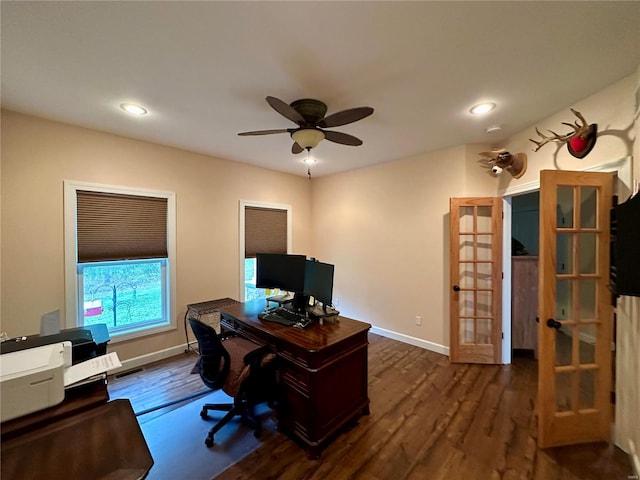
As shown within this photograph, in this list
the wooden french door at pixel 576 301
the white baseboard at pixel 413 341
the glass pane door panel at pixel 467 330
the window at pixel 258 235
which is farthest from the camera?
the window at pixel 258 235

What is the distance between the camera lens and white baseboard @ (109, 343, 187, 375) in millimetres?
3047

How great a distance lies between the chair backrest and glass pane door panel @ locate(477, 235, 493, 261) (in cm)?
306

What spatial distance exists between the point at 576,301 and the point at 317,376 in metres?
2.03

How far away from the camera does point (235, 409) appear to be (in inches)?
83.3

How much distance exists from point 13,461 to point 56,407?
0.29m

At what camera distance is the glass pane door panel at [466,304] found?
3.27m

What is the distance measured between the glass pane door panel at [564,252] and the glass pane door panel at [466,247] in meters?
1.16

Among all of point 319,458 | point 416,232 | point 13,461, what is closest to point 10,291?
point 13,461

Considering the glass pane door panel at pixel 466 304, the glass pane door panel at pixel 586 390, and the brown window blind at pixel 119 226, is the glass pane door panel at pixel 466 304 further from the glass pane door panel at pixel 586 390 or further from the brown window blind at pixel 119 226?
the brown window blind at pixel 119 226

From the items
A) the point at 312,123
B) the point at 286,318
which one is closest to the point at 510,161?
the point at 312,123

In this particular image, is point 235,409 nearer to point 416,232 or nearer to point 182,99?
point 182,99

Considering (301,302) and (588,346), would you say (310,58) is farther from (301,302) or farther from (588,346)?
(588,346)

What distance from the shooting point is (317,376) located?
1830mm

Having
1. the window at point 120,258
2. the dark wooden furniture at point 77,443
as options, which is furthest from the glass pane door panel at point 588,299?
the window at point 120,258
